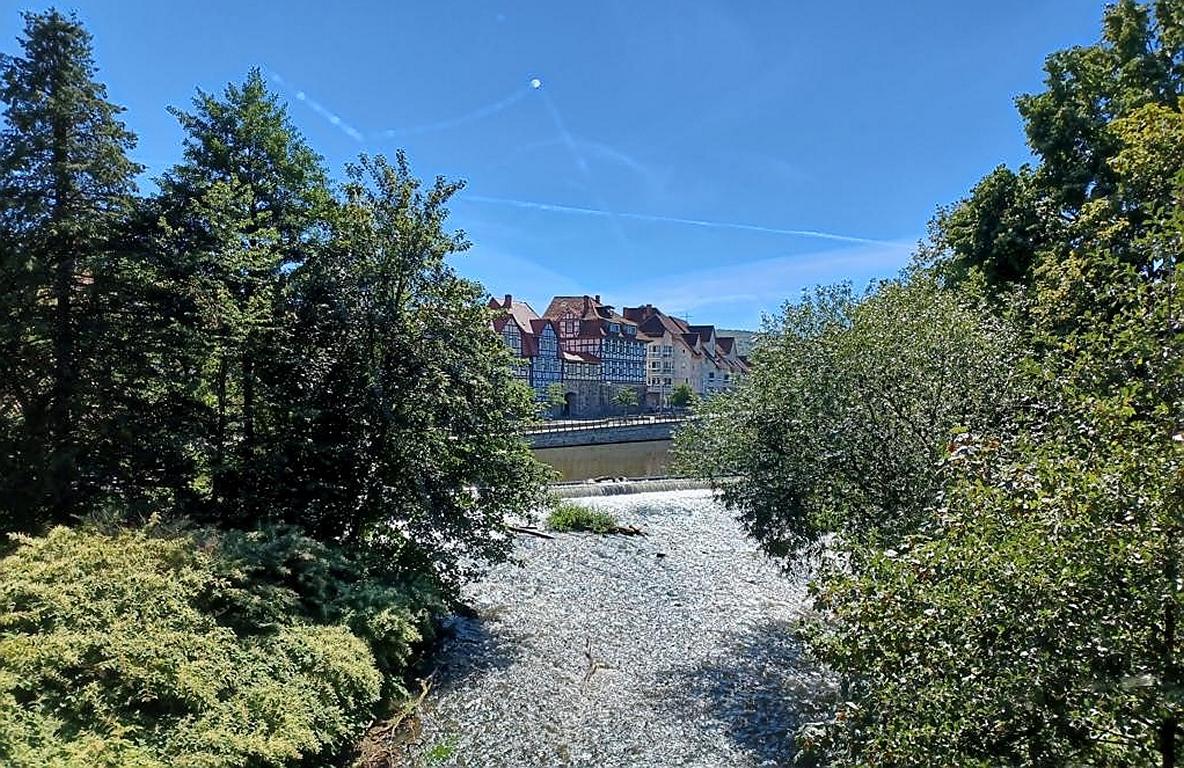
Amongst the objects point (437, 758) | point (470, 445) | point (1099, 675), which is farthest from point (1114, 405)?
point (470, 445)

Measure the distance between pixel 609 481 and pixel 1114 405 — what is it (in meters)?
19.9

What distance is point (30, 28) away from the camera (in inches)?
270

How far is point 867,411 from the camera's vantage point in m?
5.75

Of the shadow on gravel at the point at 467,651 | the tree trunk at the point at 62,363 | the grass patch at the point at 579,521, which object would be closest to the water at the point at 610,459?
the grass patch at the point at 579,521

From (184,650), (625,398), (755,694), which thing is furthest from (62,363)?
(625,398)

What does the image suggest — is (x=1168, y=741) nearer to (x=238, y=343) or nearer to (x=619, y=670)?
(x=619, y=670)

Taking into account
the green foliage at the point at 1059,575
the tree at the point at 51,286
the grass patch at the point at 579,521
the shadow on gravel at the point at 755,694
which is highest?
the tree at the point at 51,286

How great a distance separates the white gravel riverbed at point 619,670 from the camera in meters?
5.85

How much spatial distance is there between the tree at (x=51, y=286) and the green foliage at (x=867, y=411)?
281 inches

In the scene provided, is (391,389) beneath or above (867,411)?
above

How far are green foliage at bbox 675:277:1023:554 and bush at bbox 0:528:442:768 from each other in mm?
4091

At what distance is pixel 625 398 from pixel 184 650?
184 feet

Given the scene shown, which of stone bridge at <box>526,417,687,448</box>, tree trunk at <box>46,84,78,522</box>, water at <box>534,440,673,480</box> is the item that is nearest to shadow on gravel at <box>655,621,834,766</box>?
tree trunk at <box>46,84,78,522</box>

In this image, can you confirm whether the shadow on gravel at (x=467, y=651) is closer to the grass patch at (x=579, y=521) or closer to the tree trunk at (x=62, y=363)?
the tree trunk at (x=62, y=363)
